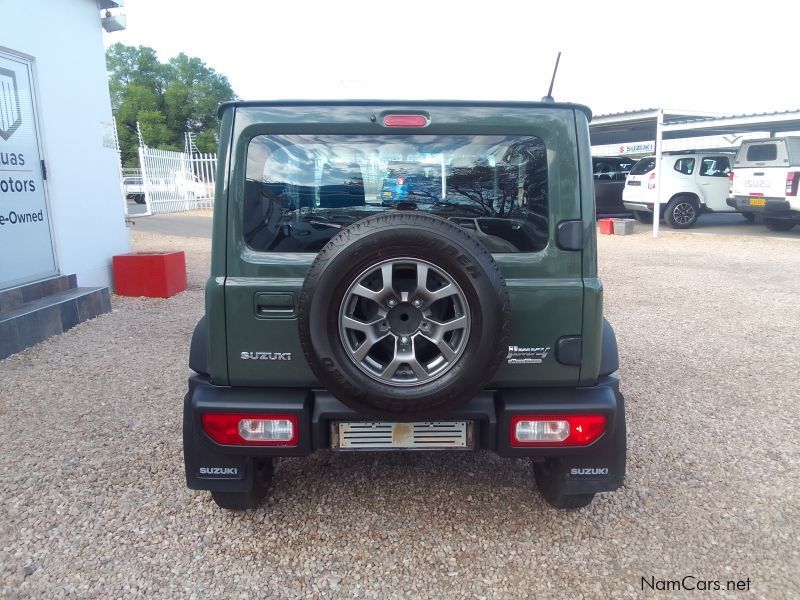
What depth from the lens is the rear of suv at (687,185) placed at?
49.2ft

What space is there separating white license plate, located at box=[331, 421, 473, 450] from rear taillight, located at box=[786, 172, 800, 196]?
1296 cm

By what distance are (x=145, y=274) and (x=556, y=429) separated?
6374 millimetres

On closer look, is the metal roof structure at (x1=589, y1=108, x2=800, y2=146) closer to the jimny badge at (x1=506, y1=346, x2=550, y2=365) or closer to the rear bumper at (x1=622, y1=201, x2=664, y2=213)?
the rear bumper at (x1=622, y1=201, x2=664, y2=213)

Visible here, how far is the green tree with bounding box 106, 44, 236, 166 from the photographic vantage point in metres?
52.3

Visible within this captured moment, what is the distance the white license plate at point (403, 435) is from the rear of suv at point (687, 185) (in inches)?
547

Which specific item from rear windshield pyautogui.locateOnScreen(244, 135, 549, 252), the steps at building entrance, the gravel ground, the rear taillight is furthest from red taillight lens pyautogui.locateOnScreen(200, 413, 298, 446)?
the rear taillight

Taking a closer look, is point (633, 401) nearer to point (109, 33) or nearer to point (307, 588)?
point (307, 588)

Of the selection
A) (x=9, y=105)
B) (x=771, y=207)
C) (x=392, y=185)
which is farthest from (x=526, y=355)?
(x=771, y=207)

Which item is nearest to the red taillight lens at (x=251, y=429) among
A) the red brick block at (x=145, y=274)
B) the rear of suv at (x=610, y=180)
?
the red brick block at (x=145, y=274)

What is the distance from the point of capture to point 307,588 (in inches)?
95.2

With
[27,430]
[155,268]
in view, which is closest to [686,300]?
[155,268]

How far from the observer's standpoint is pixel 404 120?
2.49m

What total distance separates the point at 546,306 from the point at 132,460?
2515 millimetres

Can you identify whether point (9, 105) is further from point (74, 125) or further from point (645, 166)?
point (645, 166)
